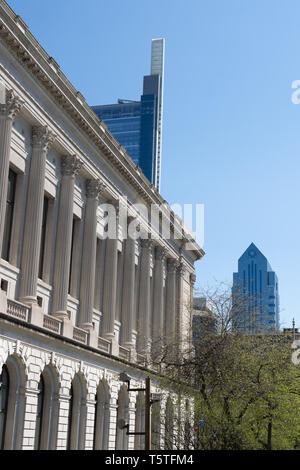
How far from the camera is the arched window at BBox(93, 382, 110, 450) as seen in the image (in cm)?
4578

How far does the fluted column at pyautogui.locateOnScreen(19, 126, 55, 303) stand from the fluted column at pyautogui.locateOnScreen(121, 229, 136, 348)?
56.4 ft

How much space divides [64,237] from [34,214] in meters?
4.44

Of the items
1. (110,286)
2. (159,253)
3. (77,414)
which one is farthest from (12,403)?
(159,253)

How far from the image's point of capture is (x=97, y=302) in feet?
169

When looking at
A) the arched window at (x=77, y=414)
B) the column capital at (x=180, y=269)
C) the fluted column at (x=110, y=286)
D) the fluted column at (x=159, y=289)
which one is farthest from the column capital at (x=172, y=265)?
the arched window at (x=77, y=414)

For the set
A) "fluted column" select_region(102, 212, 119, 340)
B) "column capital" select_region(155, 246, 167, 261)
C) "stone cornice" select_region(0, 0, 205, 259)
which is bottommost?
"fluted column" select_region(102, 212, 119, 340)

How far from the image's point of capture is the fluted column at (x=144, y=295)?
195 ft

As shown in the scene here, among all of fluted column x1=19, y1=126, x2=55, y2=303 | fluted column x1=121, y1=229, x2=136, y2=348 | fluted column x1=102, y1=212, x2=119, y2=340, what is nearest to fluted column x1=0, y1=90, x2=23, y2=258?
fluted column x1=19, y1=126, x2=55, y2=303

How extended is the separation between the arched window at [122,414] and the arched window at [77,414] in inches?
273

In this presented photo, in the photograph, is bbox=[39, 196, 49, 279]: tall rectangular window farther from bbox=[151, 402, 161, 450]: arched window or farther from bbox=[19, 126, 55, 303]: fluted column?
bbox=[151, 402, 161, 450]: arched window

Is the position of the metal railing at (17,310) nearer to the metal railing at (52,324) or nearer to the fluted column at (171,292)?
the metal railing at (52,324)

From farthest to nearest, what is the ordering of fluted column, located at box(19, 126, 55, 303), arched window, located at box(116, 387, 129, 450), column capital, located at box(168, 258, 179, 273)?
column capital, located at box(168, 258, 179, 273) < arched window, located at box(116, 387, 129, 450) < fluted column, located at box(19, 126, 55, 303)

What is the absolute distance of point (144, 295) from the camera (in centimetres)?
6109

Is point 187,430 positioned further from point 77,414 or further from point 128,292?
point 128,292
